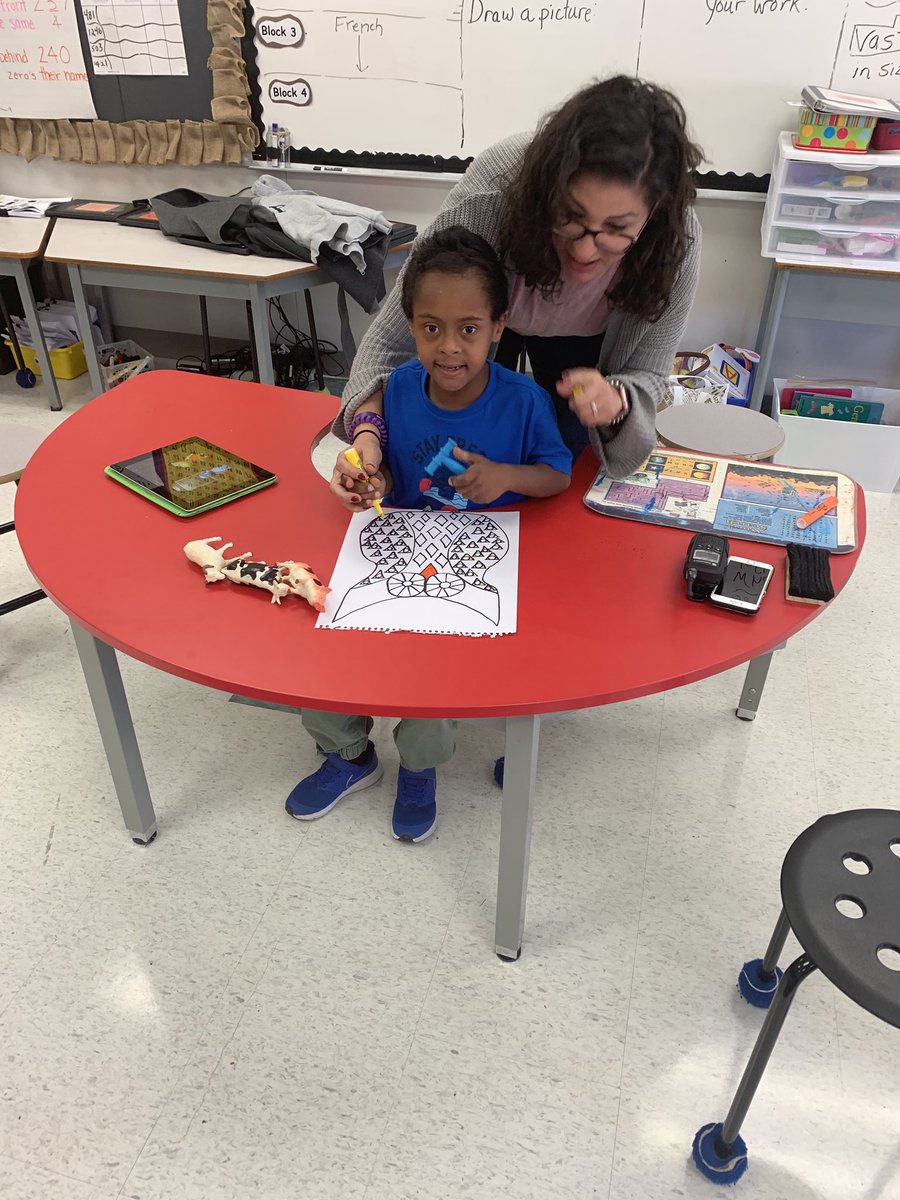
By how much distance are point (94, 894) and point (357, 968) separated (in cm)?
50

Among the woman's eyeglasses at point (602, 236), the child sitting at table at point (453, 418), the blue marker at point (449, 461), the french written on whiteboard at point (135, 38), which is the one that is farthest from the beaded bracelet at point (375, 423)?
the french written on whiteboard at point (135, 38)

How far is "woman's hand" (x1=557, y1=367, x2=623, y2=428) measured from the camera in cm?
120

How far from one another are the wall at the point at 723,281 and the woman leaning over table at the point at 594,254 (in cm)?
169

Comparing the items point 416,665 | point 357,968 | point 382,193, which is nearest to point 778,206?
point 382,193

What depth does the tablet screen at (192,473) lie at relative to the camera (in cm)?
134

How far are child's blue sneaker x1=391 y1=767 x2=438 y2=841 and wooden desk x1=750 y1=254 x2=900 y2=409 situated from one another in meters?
2.08

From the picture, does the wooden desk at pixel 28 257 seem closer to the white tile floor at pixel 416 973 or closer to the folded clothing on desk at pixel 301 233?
the folded clothing on desk at pixel 301 233

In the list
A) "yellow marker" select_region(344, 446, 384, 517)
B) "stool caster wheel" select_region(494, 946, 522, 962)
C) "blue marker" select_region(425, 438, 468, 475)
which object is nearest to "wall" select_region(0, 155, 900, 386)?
"blue marker" select_region(425, 438, 468, 475)

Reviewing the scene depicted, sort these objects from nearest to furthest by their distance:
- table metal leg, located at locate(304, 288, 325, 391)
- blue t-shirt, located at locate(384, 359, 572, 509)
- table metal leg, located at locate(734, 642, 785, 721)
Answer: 1. blue t-shirt, located at locate(384, 359, 572, 509)
2. table metal leg, located at locate(734, 642, 785, 721)
3. table metal leg, located at locate(304, 288, 325, 391)

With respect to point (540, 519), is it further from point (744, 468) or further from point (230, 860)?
point (230, 860)

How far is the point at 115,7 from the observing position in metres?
3.15

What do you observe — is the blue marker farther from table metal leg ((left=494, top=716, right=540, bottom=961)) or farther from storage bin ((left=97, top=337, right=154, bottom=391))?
storage bin ((left=97, top=337, right=154, bottom=391))

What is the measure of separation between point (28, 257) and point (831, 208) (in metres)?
2.73

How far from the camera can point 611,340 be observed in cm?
142
